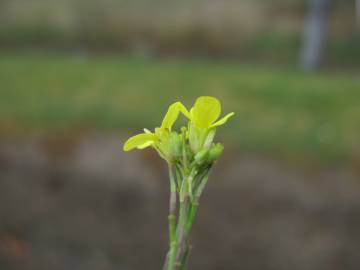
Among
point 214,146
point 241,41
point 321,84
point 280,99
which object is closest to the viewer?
point 214,146

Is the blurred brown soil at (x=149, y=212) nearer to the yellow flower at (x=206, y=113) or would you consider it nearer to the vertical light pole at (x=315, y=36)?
the vertical light pole at (x=315, y=36)

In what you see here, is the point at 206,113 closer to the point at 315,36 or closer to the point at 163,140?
the point at 163,140

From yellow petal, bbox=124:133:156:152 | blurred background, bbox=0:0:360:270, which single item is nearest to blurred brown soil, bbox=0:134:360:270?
blurred background, bbox=0:0:360:270

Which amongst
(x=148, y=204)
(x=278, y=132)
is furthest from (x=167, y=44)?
(x=148, y=204)

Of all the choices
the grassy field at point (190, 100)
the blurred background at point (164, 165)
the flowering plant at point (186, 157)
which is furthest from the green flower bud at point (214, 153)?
the grassy field at point (190, 100)

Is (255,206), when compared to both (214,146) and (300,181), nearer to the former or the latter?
(300,181)

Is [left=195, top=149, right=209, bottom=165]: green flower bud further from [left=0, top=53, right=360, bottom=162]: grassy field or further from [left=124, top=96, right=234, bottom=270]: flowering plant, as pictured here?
[left=0, top=53, right=360, bottom=162]: grassy field
